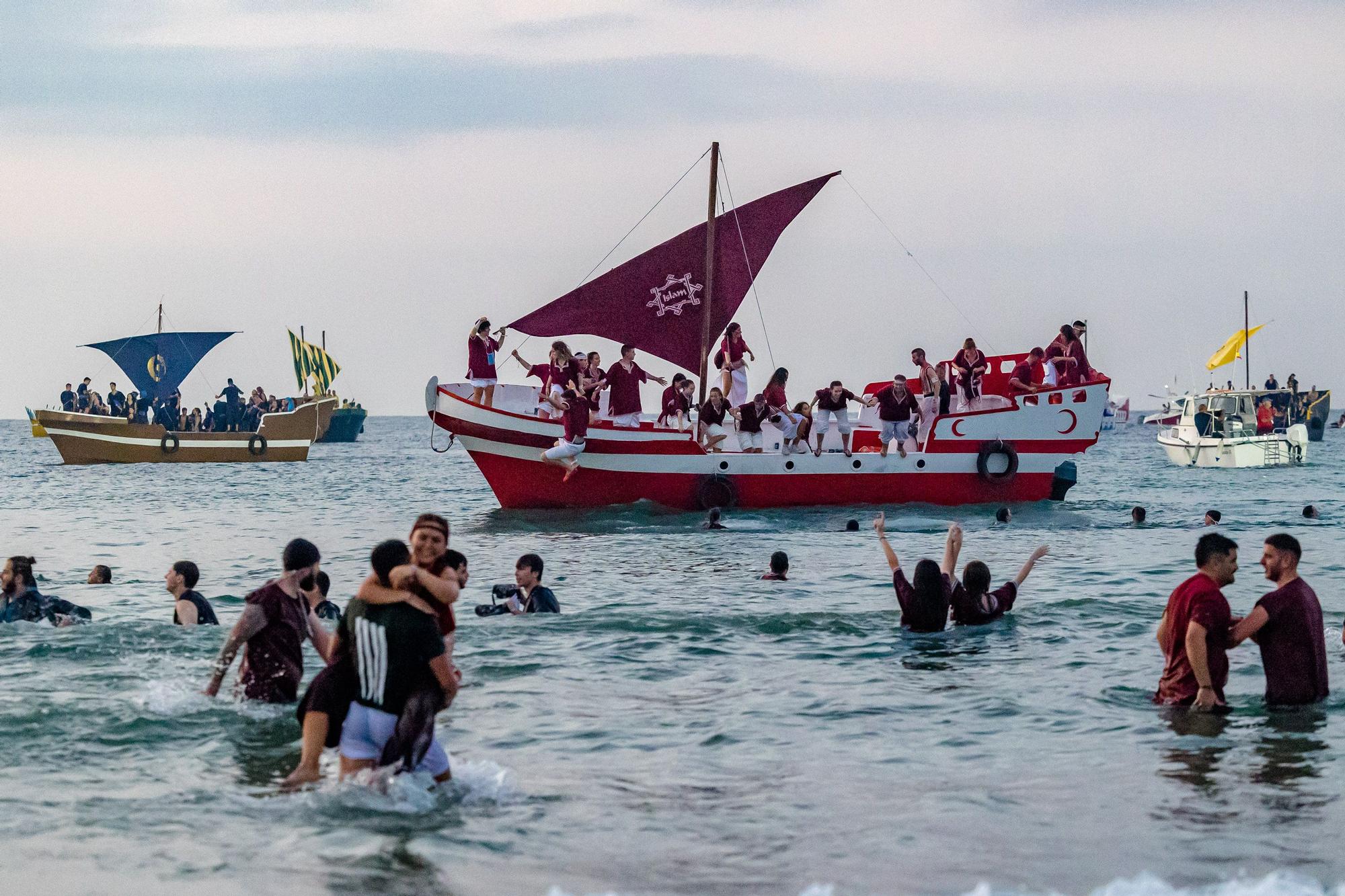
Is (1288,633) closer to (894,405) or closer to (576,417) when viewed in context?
(576,417)

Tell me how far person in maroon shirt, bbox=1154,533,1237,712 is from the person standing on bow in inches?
716

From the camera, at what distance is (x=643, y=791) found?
8539 millimetres

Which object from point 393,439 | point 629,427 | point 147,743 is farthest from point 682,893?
point 393,439

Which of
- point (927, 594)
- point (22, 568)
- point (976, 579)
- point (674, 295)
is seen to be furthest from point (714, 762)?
point (674, 295)

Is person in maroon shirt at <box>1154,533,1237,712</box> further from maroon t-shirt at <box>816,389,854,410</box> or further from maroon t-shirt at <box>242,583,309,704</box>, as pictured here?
maroon t-shirt at <box>816,389,854,410</box>

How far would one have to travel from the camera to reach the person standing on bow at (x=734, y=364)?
90.6 ft

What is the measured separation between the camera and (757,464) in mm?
29734

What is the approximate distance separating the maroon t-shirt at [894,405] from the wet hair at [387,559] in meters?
23.3

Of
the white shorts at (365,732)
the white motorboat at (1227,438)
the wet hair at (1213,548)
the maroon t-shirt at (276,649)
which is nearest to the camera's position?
the white shorts at (365,732)

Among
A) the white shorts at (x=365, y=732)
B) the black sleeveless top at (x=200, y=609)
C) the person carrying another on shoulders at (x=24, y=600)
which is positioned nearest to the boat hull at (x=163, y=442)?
the person carrying another on shoulders at (x=24, y=600)

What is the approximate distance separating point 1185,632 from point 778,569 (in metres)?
9.59

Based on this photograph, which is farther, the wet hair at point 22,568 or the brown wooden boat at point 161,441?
the brown wooden boat at point 161,441

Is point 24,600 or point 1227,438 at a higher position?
point 1227,438

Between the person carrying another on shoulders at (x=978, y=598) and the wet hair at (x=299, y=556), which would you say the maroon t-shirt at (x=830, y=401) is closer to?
the person carrying another on shoulders at (x=978, y=598)
